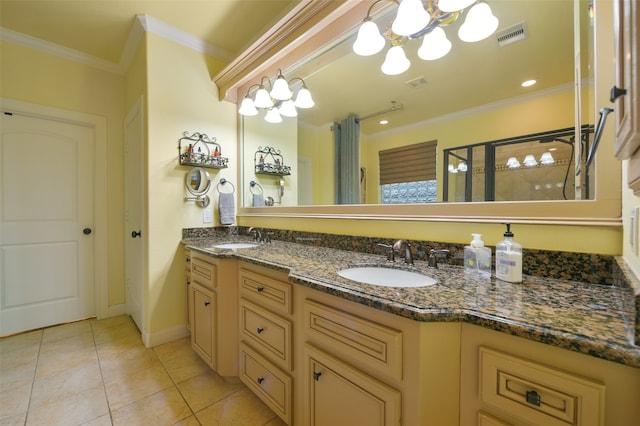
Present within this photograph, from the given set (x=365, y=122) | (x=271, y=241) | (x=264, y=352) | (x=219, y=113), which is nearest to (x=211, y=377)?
(x=264, y=352)

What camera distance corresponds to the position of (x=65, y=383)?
1.64 metres

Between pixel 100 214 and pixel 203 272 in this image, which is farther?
pixel 100 214

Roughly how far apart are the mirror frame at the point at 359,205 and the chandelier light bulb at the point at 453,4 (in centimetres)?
45

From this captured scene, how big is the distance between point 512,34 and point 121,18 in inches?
108

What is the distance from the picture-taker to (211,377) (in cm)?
171

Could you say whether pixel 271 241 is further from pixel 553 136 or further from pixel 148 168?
pixel 553 136

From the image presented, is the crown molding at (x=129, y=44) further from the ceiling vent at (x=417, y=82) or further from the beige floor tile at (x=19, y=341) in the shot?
the beige floor tile at (x=19, y=341)

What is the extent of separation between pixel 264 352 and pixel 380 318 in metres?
0.80

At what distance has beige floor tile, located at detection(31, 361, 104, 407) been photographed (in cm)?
152

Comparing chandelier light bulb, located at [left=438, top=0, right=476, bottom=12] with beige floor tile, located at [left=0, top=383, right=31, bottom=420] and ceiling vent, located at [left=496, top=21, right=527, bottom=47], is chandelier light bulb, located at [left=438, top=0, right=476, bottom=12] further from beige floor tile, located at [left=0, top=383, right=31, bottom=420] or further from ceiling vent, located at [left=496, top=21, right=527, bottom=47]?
beige floor tile, located at [left=0, top=383, right=31, bottom=420]

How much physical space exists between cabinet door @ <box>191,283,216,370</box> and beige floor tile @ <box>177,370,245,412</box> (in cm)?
12

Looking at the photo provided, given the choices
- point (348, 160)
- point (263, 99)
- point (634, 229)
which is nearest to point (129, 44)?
point (263, 99)

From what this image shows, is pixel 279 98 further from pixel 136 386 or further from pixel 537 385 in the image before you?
pixel 136 386

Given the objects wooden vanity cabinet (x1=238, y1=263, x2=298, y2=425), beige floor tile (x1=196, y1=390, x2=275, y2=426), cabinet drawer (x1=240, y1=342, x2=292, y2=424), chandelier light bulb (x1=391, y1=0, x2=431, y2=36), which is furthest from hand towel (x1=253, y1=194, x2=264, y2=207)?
chandelier light bulb (x1=391, y1=0, x2=431, y2=36)
